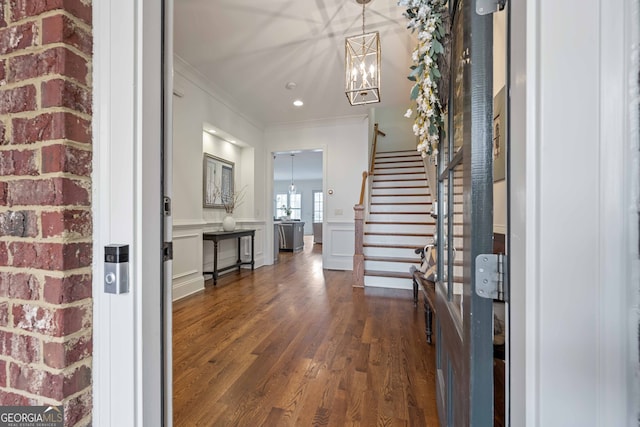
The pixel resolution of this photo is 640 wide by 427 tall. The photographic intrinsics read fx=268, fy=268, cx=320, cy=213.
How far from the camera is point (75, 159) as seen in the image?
633 millimetres

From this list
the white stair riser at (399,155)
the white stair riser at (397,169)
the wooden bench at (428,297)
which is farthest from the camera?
the white stair riser at (399,155)

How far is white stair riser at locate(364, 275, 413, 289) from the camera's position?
12.4ft

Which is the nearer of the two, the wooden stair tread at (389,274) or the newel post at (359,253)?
the wooden stair tread at (389,274)

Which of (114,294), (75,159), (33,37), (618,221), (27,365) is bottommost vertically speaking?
(27,365)

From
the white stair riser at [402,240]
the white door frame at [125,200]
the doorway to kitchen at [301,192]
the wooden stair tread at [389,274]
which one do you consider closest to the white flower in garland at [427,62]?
the white door frame at [125,200]

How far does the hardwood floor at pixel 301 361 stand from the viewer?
1.45m

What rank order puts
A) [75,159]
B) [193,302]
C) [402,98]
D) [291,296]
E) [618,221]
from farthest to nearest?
[402,98]
[291,296]
[193,302]
[75,159]
[618,221]

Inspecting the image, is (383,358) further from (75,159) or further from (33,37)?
(33,37)

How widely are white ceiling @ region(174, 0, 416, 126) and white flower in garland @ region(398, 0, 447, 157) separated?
1.76 metres

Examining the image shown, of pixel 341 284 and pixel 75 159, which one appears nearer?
pixel 75 159

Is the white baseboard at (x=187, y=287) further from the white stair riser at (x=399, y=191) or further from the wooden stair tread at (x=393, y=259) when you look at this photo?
the white stair riser at (x=399, y=191)

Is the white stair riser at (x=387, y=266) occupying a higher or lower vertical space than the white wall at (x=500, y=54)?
lower

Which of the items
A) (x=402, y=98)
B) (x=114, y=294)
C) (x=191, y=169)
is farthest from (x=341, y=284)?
(x=114, y=294)

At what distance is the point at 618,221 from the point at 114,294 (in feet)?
3.20
